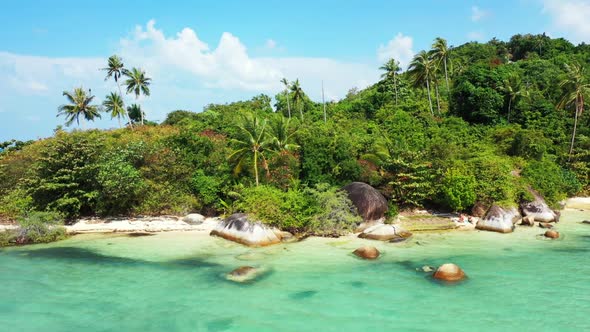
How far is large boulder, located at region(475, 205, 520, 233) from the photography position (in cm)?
2697

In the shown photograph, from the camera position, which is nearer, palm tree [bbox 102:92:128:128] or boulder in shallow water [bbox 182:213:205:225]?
boulder in shallow water [bbox 182:213:205:225]

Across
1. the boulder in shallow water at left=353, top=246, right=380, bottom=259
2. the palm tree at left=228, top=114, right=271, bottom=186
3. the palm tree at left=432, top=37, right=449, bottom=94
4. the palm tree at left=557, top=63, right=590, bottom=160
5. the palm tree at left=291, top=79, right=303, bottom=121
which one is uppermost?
the palm tree at left=432, top=37, right=449, bottom=94

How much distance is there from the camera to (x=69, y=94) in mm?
51625

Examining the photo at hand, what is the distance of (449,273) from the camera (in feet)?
59.5

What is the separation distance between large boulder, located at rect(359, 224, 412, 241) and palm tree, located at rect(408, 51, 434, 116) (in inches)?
1241

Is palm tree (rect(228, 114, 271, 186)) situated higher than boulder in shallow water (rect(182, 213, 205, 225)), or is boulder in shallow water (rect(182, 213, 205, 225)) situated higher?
palm tree (rect(228, 114, 271, 186))

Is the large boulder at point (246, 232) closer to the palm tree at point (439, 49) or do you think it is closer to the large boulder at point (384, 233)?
the large boulder at point (384, 233)

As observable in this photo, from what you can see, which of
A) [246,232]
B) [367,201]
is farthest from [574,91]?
[246,232]

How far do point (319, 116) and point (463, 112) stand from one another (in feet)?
68.5

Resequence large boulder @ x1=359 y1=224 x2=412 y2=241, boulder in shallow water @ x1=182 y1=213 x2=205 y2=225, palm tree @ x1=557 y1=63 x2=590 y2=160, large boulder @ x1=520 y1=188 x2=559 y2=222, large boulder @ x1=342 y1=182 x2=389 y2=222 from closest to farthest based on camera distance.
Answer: large boulder @ x1=359 y1=224 x2=412 y2=241, large boulder @ x1=342 y1=182 x2=389 y2=222, boulder in shallow water @ x1=182 y1=213 x2=205 y2=225, large boulder @ x1=520 y1=188 x2=559 y2=222, palm tree @ x1=557 y1=63 x2=590 y2=160

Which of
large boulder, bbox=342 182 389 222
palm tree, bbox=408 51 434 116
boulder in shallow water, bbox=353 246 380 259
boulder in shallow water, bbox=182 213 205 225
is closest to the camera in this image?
boulder in shallow water, bbox=353 246 380 259

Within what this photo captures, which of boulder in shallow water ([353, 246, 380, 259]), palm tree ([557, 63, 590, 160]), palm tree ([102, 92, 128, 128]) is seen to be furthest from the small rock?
palm tree ([102, 92, 128, 128])

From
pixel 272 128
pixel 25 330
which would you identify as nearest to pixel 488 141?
pixel 272 128

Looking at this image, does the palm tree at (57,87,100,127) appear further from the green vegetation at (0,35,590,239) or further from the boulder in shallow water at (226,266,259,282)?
the boulder in shallow water at (226,266,259,282)
